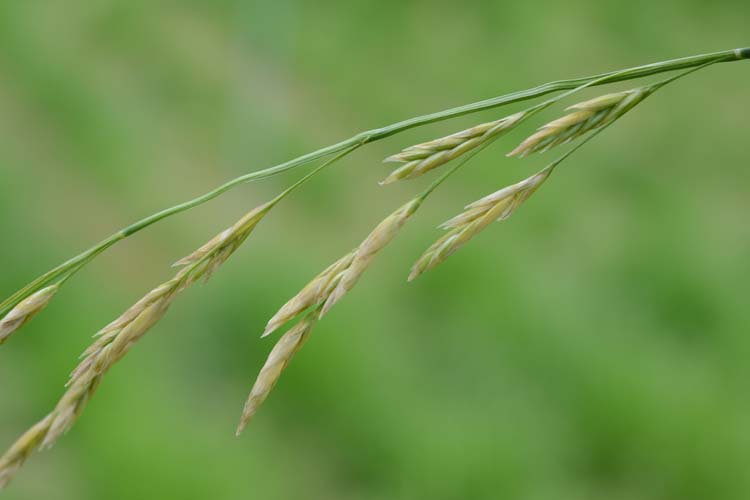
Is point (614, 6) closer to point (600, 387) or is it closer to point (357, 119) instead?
point (357, 119)

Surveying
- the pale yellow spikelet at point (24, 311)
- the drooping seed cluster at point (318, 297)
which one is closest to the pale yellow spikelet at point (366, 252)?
the drooping seed cluster at point (318, 297)

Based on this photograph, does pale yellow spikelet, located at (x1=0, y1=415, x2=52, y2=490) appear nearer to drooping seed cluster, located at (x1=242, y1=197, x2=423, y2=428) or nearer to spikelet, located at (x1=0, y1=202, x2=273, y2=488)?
spikelet, located at (x1=0, y1=202, x2=273, y2=488)

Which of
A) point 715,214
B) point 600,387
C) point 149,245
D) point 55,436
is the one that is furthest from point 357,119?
point 55,436

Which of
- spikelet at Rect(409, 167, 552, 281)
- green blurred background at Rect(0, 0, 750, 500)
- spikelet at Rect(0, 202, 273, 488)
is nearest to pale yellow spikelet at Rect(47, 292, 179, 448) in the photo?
spikelet at Rect(0, 202, 273, 488)

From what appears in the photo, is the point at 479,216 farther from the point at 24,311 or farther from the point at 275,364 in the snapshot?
the point at 24,311

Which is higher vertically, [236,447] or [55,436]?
[55,436]

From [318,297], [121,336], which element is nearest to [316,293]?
[318,297]
